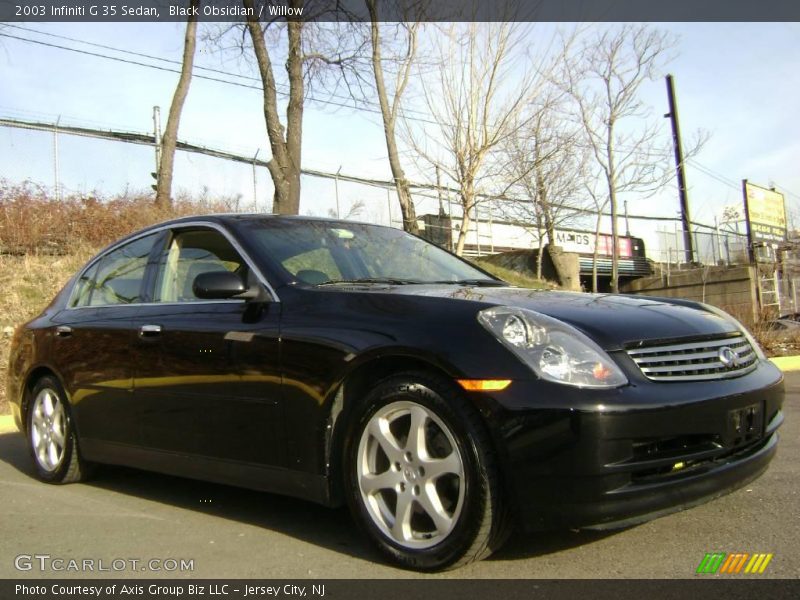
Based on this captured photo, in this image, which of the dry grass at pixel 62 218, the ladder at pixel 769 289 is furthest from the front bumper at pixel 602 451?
the ladder at pixel 769 289

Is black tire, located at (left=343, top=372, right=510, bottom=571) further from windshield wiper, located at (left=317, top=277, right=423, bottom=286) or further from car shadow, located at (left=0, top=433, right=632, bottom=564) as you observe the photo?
windshield wiper, located at (left=317, top=277, right=423, bottom=286)

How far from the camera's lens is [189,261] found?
14.4 ft

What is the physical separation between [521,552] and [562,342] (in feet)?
3.16

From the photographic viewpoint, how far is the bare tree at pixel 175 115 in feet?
50.9

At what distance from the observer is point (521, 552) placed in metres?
3.19

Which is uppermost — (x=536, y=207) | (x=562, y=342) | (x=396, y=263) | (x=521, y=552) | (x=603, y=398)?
(x=536, y=207)

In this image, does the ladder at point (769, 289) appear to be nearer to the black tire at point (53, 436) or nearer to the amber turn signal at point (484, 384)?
the black tire at point (53, 436)

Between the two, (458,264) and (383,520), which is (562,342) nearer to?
(383,520)

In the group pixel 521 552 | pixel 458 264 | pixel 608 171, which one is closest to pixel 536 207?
pixel 608 171

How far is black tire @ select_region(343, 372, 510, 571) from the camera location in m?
2.85

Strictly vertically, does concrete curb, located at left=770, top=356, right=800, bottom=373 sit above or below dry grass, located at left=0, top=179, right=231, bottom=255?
below

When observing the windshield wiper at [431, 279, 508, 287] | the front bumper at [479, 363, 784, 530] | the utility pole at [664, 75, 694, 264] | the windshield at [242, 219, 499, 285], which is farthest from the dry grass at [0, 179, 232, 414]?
the utility pole at [664, 75, 694, 264]
